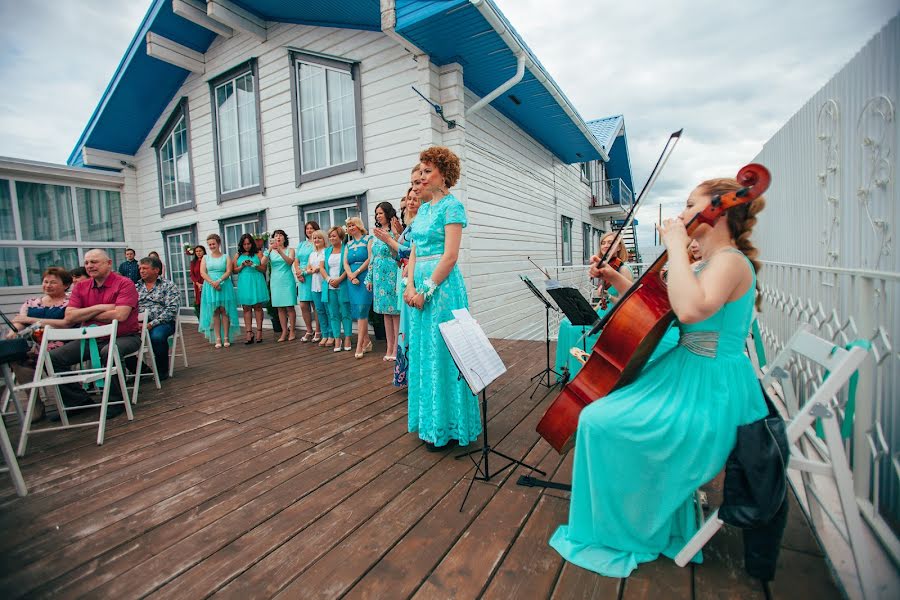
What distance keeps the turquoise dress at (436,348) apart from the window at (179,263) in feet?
29.0

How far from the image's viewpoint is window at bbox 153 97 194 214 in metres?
8.99

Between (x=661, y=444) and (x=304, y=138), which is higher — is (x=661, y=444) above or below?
below

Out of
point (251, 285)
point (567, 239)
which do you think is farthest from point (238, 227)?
point (567, 239)

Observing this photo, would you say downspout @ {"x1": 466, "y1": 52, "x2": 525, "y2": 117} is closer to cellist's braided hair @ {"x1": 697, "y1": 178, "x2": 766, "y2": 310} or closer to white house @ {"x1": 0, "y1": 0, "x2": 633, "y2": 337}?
white house @ {"x1": 0, "y1": 0, "x2": 633, "y2": 337}

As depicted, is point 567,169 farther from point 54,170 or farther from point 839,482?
point 54,170

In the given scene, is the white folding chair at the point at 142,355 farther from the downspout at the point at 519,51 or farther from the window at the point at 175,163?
the window at the point at 175,163

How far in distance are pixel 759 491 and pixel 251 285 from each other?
22.1 feet

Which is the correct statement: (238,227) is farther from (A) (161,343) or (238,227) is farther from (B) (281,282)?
(A) (161,343)

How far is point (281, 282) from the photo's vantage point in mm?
6598

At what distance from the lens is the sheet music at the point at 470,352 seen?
197 cm

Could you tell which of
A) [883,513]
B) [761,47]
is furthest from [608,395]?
[761,47]

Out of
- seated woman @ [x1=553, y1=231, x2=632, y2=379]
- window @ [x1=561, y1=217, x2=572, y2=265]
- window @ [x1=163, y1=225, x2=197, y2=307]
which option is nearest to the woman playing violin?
seated woman @ [x1=553, y1=231, x2=632, y2=379]

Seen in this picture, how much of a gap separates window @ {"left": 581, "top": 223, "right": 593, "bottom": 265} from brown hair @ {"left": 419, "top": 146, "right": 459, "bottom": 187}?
1145 centimetres

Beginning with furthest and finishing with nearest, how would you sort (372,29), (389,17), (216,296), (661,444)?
1. (216,296)
2. (372,29)
3. (389,17)
4. (661,444)
